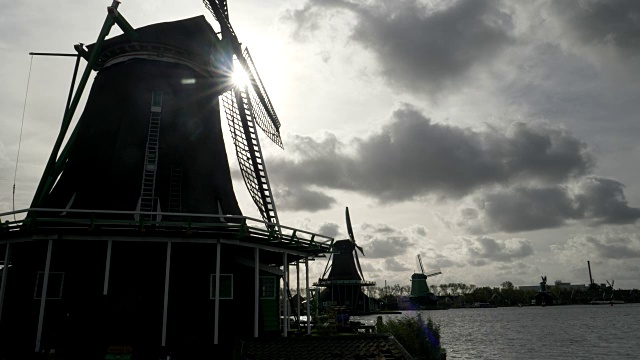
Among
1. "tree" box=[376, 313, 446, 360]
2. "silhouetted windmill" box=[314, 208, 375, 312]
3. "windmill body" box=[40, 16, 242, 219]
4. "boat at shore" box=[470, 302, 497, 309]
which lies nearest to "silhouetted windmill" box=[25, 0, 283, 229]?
"windmill body" box=[40, 16, 242, 219]

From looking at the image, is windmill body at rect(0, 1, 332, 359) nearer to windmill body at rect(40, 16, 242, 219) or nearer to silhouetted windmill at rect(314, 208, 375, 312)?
windmill body at rect(40, 16, 242, 219)

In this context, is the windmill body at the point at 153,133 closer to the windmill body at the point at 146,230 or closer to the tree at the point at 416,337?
the windmill body at the point at 146,230

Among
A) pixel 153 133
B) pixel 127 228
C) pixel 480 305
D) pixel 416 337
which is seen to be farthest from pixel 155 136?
pixel 480 305

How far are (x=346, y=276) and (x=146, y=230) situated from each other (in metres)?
76.4

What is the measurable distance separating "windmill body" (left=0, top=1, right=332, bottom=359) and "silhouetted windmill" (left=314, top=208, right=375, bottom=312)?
64747mm

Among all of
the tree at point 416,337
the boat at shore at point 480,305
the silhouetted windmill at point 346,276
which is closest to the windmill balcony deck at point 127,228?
the tree at point 416,337

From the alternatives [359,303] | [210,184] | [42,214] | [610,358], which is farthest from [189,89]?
[359,303]

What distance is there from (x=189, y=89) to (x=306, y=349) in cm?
1362

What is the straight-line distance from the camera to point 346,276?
9050 cm

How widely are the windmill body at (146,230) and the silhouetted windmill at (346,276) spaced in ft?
212

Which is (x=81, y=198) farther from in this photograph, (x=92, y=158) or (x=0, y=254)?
(x=0, y=254)

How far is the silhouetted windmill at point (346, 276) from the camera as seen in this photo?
8775cm

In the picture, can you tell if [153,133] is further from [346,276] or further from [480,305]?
[480,305]

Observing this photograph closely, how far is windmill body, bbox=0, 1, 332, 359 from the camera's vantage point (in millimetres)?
17219
